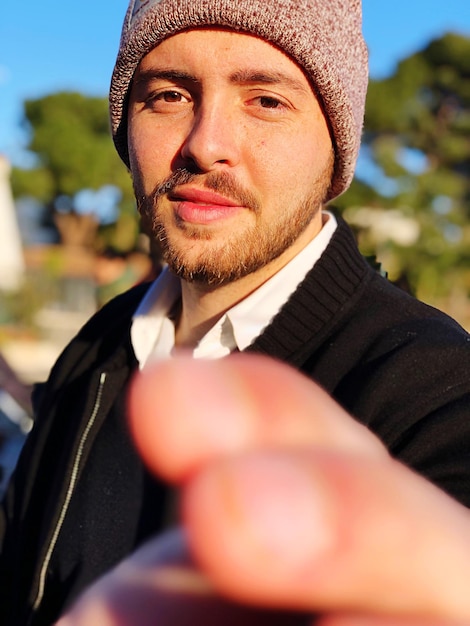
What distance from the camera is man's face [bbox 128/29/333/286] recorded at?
1094 millimetres

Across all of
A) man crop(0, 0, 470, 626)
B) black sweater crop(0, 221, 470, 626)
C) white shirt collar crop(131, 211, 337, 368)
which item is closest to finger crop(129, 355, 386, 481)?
black sweater crop(0, 221, 470, 626)

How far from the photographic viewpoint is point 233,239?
3.73ft

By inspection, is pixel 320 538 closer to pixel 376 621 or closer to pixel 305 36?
pixel 376 621

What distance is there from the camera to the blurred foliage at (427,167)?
17.9m

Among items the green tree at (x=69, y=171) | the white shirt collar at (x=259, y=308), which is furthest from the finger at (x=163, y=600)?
the green tree at (x=69, y=171)

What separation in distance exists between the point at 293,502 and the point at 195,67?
1.01 m

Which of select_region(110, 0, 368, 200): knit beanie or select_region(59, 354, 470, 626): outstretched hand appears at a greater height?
select_region(110, 0, 368, 200): knit beanie

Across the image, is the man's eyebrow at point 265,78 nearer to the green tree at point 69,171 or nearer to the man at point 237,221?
the man at point 237,221

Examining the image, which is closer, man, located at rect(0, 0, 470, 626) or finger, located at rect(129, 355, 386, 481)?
finger, located at rect(129, 355, 386, 481)

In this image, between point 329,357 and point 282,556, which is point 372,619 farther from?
A: point 329,357

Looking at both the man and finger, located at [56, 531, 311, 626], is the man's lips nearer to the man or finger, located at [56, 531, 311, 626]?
the man

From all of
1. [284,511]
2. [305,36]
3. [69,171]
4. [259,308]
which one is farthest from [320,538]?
[69,171]

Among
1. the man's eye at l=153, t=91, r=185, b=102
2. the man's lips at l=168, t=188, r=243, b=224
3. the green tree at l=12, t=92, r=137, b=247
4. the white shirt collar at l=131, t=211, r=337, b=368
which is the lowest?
the green tree at l=12, t=92, r=137, b=247

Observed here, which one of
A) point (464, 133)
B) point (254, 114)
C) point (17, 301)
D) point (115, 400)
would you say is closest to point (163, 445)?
Result: point (254, 114)
